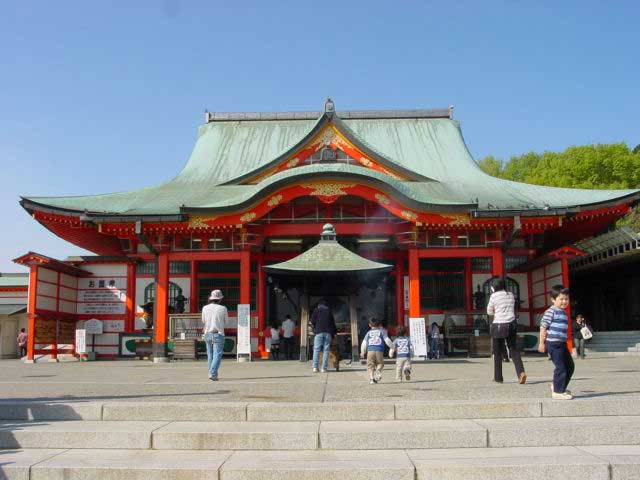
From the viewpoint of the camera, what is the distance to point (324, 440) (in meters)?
6.77

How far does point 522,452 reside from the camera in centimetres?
656

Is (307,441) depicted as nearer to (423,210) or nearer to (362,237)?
(423,210)

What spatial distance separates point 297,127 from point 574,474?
82.4ft

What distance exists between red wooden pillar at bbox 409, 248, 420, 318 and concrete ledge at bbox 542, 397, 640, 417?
1225cm

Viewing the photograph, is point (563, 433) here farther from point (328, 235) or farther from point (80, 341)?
point (80, 341)

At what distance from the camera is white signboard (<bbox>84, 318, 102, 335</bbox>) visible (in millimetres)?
24406

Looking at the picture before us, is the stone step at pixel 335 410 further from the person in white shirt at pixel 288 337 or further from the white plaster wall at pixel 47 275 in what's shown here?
the white plaster wall at pixel 47 275

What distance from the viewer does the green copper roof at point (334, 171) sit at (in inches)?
815

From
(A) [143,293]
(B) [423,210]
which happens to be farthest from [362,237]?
(A) [143,293]

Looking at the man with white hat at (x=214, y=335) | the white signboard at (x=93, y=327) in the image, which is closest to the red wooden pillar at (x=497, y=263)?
the man with white hat at (x=214, y=335)

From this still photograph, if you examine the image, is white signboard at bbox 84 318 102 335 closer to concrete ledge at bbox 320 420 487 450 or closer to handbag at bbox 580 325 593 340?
handbag at bbox 580 325 593 340

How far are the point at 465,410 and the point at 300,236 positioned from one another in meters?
15.3

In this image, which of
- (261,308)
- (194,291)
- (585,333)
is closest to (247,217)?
(261,308)

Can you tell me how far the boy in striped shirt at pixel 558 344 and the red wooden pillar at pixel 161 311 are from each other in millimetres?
14453
